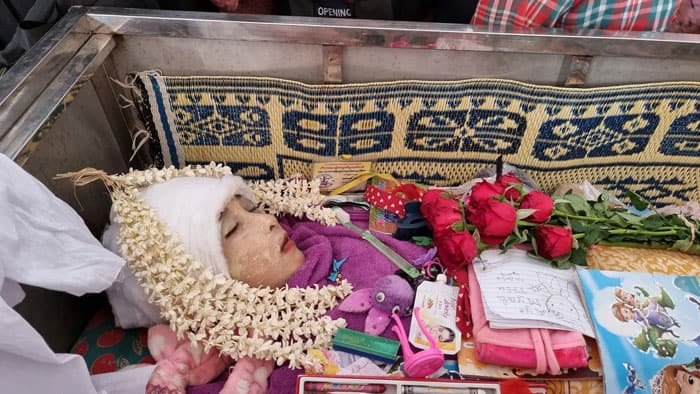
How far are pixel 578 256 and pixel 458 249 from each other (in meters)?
0.32

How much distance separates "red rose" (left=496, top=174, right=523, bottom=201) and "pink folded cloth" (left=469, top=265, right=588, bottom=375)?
1.14ft

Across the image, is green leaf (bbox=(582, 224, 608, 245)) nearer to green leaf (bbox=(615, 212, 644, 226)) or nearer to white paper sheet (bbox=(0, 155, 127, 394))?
green leaf (bbox=(615, 212, 644, 226))

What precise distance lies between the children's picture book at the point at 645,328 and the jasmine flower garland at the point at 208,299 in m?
0.60

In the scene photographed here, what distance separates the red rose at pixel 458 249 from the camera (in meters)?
1.09

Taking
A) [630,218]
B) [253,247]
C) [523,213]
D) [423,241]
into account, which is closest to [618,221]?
[630,218]

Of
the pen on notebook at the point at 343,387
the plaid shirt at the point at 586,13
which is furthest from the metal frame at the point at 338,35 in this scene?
the pen on notebook at the point at 343,387

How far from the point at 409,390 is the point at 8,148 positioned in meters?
0.93

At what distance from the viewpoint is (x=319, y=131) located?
136 cm

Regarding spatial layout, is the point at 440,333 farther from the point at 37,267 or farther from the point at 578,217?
the point at 37,267

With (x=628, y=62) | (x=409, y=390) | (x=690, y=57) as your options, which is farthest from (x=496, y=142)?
(x=409, y=390)

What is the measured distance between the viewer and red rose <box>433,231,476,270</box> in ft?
3.59

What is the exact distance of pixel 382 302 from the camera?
110 cm

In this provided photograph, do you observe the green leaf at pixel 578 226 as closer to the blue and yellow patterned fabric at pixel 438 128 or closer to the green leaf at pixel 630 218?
the green leaf at pixel 630 218

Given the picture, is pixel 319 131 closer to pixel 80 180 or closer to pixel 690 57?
pixel 80 180
